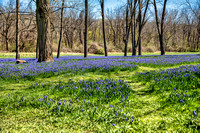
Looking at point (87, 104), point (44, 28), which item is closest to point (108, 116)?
point (87, 104)

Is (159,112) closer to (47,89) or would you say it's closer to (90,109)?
(90,109)

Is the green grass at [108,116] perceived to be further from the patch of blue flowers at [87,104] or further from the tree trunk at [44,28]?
the tree trunk at [44,28]

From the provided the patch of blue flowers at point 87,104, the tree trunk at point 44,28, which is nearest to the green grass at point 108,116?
the patch of blue flowers at point 87,104

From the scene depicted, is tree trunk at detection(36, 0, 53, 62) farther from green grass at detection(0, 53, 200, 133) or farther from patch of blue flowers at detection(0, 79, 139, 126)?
green grass at detection(0, 53, 200, 133)

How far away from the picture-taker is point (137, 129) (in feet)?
9.14

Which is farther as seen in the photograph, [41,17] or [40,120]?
[41,17]

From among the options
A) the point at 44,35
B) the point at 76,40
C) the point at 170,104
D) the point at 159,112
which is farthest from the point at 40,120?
the point at 76,40

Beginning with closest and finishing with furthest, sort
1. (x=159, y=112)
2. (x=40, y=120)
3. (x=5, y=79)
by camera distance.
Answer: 1. (x=40, y=120)
2. (x=159, y=112)
3. (x=5, y=79)

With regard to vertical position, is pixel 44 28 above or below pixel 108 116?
above

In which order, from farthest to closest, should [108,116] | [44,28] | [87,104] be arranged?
[44,28], [87,104], [108,116]

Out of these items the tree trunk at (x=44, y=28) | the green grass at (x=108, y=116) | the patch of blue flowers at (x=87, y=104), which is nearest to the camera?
the green grass at (x=108, y=116)

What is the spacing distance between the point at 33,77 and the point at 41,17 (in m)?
7.74

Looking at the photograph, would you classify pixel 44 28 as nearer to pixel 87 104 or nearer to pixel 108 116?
pixel 87 104

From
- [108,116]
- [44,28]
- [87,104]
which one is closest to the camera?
[108,116]
